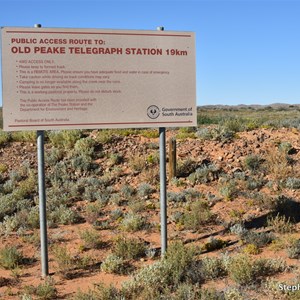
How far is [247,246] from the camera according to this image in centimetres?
670

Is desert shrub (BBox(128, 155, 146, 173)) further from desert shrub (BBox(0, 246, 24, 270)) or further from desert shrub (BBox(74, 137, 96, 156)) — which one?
desert shrub (BBox(0, 246, 24, 270))

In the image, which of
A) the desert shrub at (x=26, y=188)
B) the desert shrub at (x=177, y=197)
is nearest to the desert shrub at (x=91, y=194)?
the desert shrub at (x=26, y=188)

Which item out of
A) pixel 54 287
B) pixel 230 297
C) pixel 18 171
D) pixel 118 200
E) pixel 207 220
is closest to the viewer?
pixel 230 297

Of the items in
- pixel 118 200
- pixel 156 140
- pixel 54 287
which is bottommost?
pixel 54 287

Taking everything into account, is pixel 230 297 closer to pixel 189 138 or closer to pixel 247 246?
pixel 247 246

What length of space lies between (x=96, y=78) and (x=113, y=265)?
279 centimetres

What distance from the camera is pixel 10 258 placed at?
6316 millimetres

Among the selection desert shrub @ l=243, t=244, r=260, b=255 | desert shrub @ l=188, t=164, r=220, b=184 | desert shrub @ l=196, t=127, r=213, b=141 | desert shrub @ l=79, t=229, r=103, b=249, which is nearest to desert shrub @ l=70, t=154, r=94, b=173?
desert shrub @ l=188, t=164, r=220, b=184

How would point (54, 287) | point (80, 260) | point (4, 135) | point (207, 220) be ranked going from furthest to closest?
point (4, 135) < point (207, 220) < point (80, 260) < point (54, 287)

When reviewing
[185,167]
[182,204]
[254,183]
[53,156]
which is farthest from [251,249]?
[53,156]

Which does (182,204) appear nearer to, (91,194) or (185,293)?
(91,194)

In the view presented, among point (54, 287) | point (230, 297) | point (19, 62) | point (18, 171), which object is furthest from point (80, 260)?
point (18, 171)

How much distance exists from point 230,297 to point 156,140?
7764mm

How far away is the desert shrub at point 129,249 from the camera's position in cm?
644
